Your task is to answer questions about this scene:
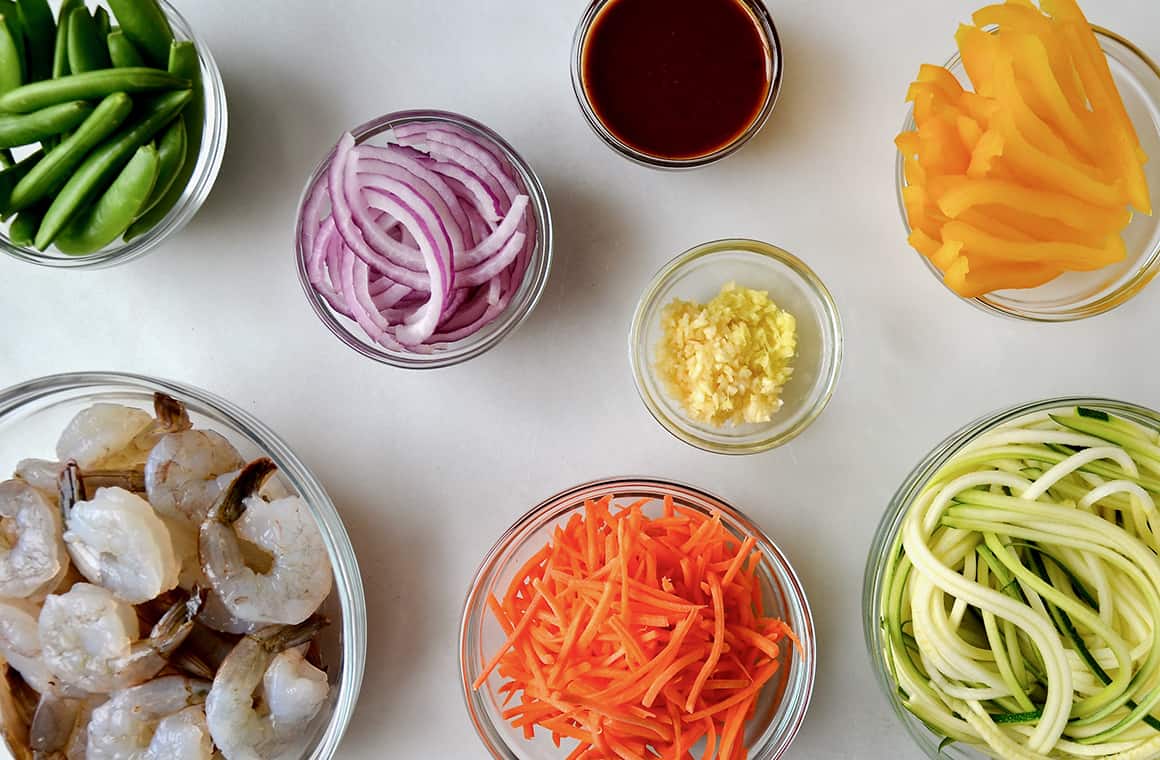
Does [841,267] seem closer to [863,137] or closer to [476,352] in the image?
[863,137]

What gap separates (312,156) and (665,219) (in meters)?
0.68

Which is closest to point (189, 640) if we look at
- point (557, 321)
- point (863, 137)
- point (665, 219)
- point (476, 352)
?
point (476, 352)

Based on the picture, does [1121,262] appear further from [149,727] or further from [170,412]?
[149,727]

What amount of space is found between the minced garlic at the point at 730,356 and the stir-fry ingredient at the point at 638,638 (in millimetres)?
191

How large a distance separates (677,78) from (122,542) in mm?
1191

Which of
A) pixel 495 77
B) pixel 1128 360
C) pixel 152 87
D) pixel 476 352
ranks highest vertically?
pixel 495 77

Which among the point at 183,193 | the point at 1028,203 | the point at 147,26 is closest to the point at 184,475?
the point at 183,193

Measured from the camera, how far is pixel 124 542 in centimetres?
140

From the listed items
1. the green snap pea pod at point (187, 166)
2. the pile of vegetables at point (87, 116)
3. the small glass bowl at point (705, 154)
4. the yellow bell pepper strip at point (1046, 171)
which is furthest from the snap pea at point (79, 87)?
the yellow bell pepper strip at point (1046, 171)

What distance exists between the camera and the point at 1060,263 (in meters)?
1.50

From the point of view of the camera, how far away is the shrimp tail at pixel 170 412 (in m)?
1.54

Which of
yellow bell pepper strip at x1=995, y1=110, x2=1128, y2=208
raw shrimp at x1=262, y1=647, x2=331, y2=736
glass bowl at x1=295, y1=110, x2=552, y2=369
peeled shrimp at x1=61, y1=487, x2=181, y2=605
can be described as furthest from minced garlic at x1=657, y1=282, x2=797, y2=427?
peeled shrimp at x1=61, y1=487, x2=181, y2=605

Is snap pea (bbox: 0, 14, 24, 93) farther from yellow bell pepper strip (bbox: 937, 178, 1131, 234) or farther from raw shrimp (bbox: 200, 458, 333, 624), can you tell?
yellow bell pepper strip (bbox: 937, 178, 1131, 234)

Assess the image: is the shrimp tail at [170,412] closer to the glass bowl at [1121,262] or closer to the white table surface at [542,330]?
the white table surface at [542,330]
